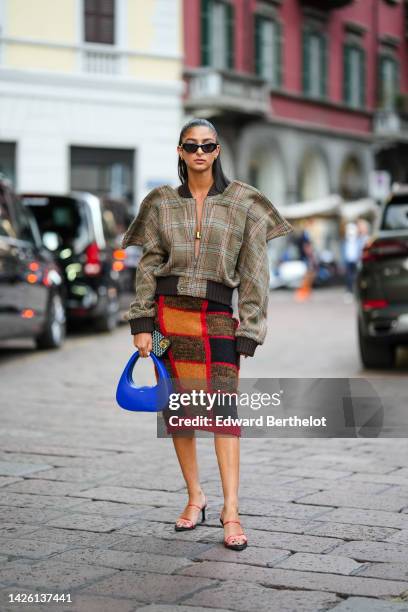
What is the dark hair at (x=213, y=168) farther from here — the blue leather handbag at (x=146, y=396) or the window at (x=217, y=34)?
the window at (x=217, y=34)

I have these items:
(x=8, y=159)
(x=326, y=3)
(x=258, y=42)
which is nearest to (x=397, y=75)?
(x=326, y=3)

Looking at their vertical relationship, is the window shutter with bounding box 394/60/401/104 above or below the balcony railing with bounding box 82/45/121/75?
above

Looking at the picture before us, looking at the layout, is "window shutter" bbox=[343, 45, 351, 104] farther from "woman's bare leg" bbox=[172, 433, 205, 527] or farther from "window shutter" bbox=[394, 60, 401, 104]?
"woman's bare leg" bbox=[172, 433, 205, 527]

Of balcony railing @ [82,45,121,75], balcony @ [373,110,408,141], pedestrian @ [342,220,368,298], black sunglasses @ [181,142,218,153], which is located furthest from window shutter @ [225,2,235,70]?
black sunglasses @ [181,142,218,153]

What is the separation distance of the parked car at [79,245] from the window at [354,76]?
23286 millimetres

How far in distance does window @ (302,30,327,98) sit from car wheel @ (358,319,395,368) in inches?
968

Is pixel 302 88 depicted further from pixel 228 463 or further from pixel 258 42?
pixel 228 463

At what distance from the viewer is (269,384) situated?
4992mm

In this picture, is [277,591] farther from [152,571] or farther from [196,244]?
[196,244]

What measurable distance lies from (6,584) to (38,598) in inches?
8.8

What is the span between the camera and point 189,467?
210 inches

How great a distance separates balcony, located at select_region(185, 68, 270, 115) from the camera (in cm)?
3042

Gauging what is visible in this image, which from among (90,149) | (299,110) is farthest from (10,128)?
(299,110)

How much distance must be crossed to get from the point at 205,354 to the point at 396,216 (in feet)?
23.9
